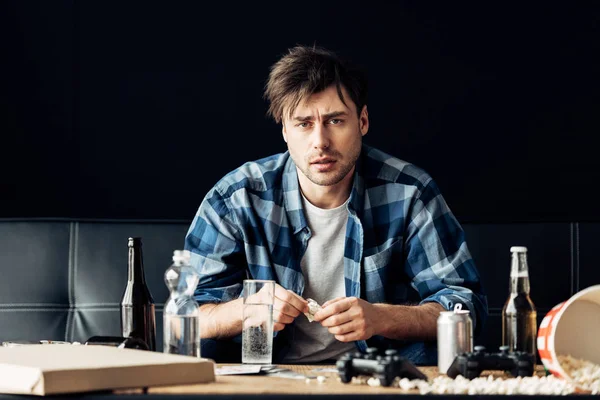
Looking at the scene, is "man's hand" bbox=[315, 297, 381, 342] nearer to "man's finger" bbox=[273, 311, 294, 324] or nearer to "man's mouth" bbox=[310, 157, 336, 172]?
"man's finger" bbox=[273, 311, 294, 324]

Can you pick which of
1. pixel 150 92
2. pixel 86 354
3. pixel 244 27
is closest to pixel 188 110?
pixel 150 92

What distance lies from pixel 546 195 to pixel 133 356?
1838mm

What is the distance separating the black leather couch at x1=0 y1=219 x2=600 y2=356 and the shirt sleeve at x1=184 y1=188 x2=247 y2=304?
0.20 metres

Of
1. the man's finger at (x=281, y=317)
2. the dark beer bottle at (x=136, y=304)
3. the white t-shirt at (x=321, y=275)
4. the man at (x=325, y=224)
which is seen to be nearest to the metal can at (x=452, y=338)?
the man's finger at (x=281, y=317)

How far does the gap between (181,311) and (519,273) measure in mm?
545

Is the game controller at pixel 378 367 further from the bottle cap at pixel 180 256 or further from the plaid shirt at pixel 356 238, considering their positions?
the plaid shirt at pixel 356 238

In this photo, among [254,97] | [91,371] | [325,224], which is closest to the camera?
[91,371]

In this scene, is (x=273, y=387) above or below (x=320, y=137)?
below

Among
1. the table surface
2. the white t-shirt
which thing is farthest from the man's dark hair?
the table surface

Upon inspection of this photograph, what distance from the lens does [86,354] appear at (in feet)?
3.95

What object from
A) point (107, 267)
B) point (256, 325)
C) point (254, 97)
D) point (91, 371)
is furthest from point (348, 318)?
point (254, 97)

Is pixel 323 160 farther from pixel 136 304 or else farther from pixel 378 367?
pixel 378 367

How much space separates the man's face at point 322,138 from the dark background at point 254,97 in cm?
53

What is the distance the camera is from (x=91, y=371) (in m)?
1.06
